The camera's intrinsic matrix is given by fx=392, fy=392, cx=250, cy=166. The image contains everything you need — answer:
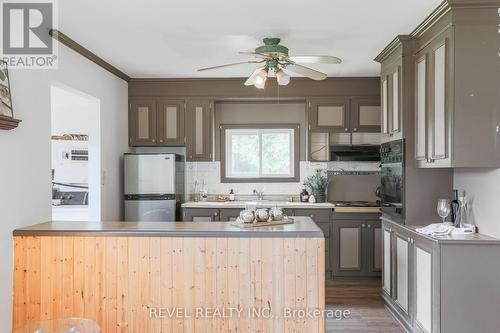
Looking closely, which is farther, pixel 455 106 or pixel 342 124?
pixel 342 124

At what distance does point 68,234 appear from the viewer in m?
2.82

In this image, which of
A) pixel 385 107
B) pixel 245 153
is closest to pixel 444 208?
pixel 385 107

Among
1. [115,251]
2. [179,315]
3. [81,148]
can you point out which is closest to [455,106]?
[179,315]

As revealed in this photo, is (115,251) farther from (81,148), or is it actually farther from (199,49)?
(81,148)

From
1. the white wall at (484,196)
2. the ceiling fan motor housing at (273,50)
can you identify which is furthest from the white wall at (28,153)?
the white wall at (484,196)

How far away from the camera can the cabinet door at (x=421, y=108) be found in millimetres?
3359

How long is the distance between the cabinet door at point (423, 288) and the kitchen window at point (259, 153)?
2.59 m

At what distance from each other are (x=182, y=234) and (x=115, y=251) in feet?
1.66

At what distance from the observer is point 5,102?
276cm

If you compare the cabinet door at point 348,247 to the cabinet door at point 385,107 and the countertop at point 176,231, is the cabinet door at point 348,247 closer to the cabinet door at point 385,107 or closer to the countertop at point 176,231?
the cabinet door at point 385,107

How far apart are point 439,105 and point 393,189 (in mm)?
1042

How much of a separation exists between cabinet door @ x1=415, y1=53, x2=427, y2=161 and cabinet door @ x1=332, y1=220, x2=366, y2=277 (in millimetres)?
1639

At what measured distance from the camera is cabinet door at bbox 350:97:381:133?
206 inches

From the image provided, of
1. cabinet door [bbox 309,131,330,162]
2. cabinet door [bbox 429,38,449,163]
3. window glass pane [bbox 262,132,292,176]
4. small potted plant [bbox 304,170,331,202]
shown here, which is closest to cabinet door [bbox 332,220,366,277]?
small potted plant [bbox 304,170,331,202]
